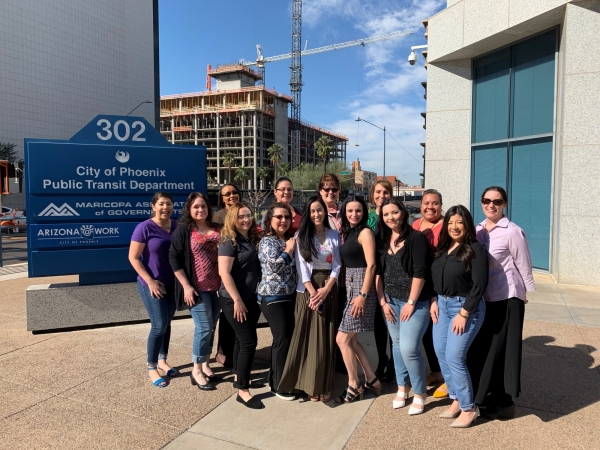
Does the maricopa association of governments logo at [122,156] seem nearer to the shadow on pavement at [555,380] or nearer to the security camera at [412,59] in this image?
the shadow on pavement at [555,380]

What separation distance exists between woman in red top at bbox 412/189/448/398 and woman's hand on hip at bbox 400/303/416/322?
44cm

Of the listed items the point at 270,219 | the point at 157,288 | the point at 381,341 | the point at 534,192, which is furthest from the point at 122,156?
the point at 534,192

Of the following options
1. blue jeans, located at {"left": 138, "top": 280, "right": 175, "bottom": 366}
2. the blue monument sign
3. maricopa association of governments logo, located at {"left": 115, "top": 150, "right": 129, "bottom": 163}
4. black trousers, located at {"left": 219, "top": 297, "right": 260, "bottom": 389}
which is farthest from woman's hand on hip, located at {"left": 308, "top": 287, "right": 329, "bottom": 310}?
maricopa association of governments logo, located at {"left": 115, "top": 150, "right": 129, "bottom": 163}

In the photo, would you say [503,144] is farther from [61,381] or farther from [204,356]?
[61,381]

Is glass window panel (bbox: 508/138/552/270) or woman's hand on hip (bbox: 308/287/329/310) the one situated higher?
glass window panel (bbox: 508/138/552/270)

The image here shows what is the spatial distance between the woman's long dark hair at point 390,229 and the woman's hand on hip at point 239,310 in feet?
3.83

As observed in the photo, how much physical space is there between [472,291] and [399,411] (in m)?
1.12

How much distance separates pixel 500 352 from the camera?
10.4ft

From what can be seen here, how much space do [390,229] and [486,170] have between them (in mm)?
7734

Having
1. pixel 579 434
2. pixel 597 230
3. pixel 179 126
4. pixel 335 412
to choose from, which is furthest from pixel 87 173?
pixel 179 126

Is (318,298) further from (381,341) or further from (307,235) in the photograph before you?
(381,341)

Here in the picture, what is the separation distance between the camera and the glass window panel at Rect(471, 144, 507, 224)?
9852mm

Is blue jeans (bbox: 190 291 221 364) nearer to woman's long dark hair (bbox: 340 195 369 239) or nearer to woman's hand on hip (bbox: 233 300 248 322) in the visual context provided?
woman's hand on hip (bbox: 233 300 248 322)

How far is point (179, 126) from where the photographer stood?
10500 cm
